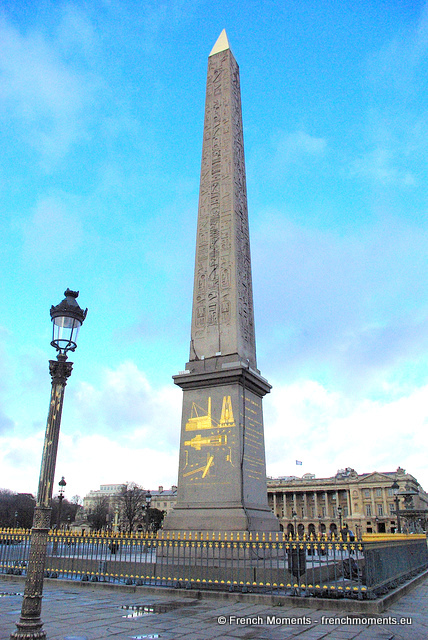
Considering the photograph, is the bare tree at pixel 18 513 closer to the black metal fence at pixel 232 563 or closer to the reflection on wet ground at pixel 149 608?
the black metal fence at pixel 232 563

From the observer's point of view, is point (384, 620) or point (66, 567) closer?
point (384, 620)

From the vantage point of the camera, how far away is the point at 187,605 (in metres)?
8.54

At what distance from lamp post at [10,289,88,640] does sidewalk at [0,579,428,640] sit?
49.8 inches

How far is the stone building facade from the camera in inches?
3858

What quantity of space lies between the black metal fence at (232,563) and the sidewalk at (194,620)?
55 cm

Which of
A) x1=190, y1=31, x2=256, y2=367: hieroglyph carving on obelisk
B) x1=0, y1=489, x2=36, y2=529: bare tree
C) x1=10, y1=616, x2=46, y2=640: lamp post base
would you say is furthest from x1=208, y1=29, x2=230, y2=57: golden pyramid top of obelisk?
x1=0, y1=489, x2=36, y2=529: bare tree

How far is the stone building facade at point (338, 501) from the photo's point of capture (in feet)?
322

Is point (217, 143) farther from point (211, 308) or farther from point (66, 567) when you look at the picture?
point (66, 567)

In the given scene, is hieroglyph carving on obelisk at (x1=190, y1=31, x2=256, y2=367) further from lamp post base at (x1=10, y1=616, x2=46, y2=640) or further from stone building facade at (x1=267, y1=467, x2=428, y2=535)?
stone building facade at (x1=267, y1=467, x2=428, y2=535)

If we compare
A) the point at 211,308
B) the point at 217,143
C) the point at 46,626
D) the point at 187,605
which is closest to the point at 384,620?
the point at 187,605

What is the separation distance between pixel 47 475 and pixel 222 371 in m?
7.44

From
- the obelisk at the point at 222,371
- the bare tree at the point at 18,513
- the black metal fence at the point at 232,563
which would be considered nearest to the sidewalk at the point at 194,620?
the black metal fence at the point at 232,563

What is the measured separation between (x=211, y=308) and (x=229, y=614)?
27.1 feet

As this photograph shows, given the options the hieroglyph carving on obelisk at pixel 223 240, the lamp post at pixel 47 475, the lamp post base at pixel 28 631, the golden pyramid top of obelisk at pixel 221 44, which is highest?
the golden pyramid top of obelisk at pixel 221 44
